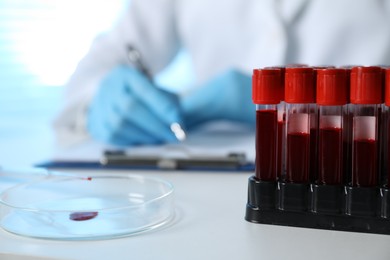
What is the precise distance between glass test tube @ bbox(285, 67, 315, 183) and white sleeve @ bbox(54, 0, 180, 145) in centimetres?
103

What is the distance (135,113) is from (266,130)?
62 centimetres

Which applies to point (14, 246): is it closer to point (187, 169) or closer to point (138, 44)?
point (187, 169)

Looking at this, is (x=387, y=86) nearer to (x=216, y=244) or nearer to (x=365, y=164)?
(x=365, y=164)

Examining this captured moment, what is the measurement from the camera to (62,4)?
1.84 m

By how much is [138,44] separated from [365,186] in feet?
3.70

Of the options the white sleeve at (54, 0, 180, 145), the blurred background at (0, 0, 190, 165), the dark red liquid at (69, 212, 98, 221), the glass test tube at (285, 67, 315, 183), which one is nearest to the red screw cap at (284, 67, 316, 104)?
the glass test tube at (285, 67, 315, 183)

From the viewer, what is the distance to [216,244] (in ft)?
1.65

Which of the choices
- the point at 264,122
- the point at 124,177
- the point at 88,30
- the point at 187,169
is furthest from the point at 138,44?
the point at 264,122

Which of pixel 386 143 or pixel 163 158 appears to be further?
pixel 163 158

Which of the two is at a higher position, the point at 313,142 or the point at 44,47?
the point at 44,47

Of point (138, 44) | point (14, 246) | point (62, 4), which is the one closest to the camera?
point (14, 246)

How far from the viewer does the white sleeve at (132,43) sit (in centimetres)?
155

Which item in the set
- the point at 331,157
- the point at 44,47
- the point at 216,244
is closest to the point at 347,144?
the point at 331,157

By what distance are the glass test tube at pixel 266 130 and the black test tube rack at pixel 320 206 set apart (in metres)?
0.01
